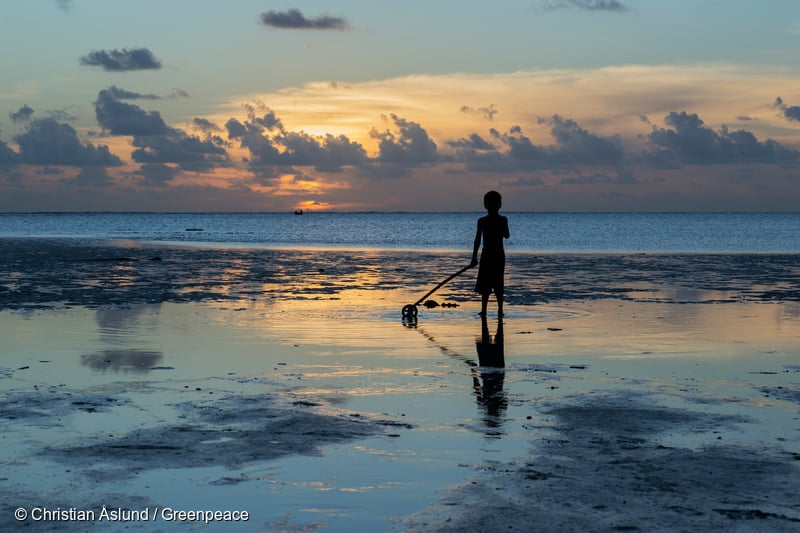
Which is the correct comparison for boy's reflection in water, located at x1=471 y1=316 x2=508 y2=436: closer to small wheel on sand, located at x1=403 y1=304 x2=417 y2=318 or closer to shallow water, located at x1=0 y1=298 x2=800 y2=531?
shallow water, located at x1=0 y1=298 x2=800 y2=531

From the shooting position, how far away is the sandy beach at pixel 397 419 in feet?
18.5

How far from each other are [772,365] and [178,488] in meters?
8.32

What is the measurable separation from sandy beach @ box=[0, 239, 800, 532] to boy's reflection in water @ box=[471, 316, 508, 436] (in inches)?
1.8

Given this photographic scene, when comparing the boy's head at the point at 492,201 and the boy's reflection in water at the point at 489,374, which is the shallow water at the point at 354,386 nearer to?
the boy's reflection in water at the point at 489,374

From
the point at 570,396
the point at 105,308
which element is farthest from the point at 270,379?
the point at 105,308

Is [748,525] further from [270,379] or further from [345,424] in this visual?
[270,379]

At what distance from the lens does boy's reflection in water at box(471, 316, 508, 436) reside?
8.29 m

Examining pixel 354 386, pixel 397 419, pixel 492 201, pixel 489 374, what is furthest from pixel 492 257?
pixel 397 419

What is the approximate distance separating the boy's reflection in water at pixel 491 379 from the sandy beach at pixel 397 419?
0.05 metres

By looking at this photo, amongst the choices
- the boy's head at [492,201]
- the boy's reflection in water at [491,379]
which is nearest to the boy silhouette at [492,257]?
the boy's head at [492,201]

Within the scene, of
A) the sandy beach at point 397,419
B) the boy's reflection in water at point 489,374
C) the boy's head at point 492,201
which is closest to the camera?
the sandy beach at point 397,419

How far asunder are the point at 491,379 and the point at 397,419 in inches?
92.6

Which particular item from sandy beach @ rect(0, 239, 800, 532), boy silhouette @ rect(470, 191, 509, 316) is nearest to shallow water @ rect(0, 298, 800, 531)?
sandy beach @ rect(0, 239, 800, 532)

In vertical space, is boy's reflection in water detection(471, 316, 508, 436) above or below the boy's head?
below
